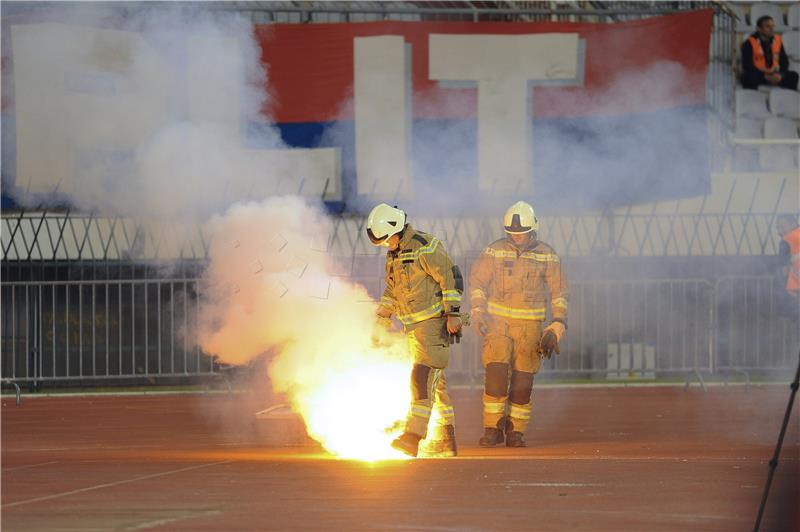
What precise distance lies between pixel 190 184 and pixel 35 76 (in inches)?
79.9

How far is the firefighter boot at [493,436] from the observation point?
1170 cm

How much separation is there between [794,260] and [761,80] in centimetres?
574

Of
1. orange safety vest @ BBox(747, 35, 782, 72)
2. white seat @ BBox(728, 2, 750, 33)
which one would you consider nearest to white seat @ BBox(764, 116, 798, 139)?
orange safety vest @ BBox(747, 35, 782, 72)

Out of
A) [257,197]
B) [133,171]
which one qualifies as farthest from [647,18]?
[133,171]

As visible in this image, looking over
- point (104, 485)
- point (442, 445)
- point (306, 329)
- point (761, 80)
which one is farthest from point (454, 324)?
point (761, 80)

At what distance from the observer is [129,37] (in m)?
15.8

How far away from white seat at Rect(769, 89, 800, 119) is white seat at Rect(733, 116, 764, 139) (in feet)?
1.08

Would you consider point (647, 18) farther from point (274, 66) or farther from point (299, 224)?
point (299, 224)

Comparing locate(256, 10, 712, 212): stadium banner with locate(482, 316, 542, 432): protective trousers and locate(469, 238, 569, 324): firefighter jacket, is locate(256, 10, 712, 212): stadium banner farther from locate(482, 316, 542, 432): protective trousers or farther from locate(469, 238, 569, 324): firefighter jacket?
locate(482, 316, 542, 432): protective trousers

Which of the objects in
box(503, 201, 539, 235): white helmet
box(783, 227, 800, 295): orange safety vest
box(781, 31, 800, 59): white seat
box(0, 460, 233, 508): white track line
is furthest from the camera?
box(781, 31, 800, 59): white seat

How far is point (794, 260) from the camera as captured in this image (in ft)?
56.3

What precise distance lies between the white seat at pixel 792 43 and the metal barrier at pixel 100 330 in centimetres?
1028

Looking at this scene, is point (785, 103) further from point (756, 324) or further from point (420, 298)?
point (420, 298)

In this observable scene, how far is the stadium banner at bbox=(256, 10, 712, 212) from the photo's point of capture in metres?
18.4
